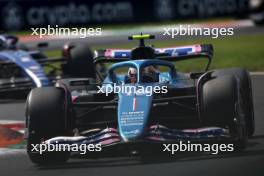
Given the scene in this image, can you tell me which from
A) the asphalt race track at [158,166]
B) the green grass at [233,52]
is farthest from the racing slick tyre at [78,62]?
A: the asphalt race track at [158,166]

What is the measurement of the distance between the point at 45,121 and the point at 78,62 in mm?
8444

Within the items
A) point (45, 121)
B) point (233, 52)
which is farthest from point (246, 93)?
point (233, 52)

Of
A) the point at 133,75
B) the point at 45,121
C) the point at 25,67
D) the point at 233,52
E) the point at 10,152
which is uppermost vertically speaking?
the point at 133,75

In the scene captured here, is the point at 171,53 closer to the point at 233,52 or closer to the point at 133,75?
the point at 133,75

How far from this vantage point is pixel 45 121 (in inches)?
386

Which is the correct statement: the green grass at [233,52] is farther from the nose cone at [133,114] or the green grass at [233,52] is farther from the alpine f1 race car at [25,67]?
the nose cone at [133,114]

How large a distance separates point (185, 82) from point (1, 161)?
2552 millimetres

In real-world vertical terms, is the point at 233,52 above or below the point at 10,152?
above

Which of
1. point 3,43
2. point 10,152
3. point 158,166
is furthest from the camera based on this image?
point 3,43

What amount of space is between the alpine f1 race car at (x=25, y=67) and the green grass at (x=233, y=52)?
154 inches

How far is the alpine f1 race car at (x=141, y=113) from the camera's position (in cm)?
961

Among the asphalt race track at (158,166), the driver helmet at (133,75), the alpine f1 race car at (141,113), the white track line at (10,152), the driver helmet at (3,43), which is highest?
the driver helmet at (3,43)

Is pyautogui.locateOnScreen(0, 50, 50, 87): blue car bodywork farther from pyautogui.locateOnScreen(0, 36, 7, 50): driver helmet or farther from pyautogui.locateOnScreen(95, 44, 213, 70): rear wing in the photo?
pyautogui.locateOnScreen(95, 44, 213, 70): rear wing

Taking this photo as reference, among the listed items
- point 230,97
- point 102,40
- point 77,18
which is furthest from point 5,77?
point 77,18
